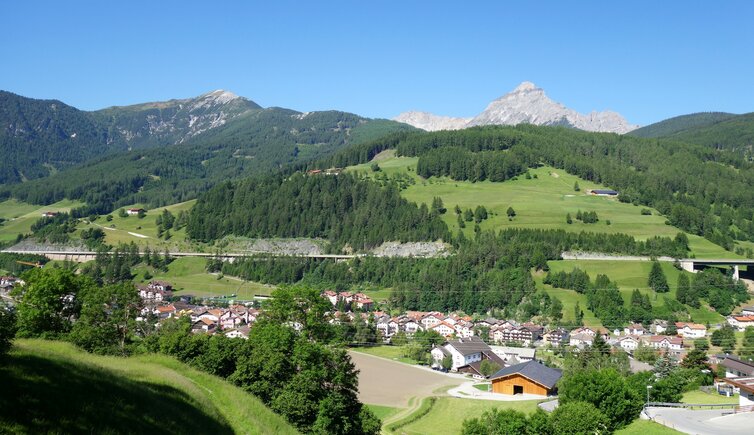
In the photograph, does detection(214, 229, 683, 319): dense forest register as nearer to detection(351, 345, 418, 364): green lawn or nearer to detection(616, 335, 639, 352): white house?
detection(616, 335, 639, 352): white house

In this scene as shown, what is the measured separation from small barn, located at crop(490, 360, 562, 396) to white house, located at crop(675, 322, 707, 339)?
1507 inches

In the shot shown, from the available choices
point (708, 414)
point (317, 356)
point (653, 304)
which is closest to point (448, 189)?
point (653, 304)

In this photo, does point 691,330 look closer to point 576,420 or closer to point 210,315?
point 576,420

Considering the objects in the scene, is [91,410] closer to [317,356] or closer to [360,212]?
[317,356]

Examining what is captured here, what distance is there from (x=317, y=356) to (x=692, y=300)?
9425 cm

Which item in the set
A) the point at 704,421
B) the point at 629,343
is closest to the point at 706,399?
the point at 704,421

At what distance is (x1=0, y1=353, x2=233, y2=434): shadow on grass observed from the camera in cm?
1286

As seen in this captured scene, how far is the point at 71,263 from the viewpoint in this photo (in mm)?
156625

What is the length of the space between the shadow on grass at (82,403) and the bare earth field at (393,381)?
43.5 metres

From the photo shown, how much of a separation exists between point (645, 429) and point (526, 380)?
2592cm

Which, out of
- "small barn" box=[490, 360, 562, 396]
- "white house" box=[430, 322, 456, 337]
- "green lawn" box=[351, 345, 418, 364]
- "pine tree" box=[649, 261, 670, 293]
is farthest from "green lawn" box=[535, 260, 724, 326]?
"small barn" box=[490, 360, 562, 396]

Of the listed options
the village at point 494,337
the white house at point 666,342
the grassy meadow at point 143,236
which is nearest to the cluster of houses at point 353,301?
the village at point 494,337

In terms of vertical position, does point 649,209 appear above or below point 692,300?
above

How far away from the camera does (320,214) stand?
7072 inches
